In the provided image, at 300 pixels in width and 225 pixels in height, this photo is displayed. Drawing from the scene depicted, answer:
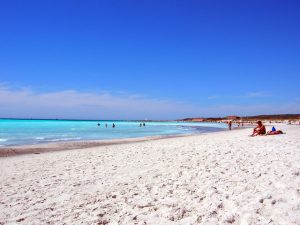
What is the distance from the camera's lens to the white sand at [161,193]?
486 cm

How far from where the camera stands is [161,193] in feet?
20.2

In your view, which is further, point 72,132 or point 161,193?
point 72,132

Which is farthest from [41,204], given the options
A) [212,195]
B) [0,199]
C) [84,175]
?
[212,195]

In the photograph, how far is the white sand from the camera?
191 inches

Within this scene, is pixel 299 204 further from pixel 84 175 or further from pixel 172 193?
pixel 84 175

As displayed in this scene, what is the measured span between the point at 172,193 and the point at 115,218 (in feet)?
5.35

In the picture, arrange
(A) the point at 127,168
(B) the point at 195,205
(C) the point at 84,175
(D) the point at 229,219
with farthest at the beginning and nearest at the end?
(A) the point at 127,168 < (C) the point at 84,175 < (B) the point at 195,205 < (D) the point at 229,219

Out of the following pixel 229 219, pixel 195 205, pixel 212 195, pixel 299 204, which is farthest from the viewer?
pixel 212 195

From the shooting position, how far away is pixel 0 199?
6438 mm

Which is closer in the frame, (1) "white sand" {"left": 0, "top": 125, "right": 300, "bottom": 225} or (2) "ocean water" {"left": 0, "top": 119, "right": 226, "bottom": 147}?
(1) "white sand" {"left": 0, "top": 125, "right": 300, "bottom": 225}

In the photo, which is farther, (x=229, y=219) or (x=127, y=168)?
(x=127, y=168)

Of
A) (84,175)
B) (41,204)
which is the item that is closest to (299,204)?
(41,204)

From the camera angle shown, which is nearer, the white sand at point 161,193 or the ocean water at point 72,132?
the white sand at point 161,193

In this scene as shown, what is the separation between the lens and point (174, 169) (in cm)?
859
